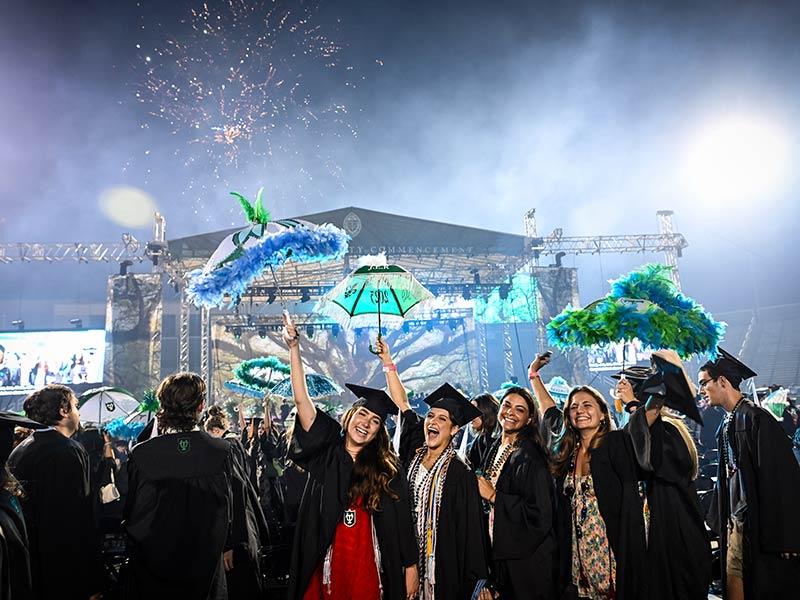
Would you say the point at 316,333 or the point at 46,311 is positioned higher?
the point at 46,311

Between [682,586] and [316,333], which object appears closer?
[682,586]

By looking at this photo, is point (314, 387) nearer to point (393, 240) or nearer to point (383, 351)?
point (383, 351)

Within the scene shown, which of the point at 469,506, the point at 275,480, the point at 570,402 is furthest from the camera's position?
the point at 275,480

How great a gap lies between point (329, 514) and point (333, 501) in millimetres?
72

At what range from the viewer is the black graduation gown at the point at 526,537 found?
3508 mm

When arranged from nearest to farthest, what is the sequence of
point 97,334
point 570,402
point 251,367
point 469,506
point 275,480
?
point 469,506 < point 570,402 < point 275,480 < point 251,367 < point 97,334

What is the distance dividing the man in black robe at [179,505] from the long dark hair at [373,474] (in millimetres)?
1129

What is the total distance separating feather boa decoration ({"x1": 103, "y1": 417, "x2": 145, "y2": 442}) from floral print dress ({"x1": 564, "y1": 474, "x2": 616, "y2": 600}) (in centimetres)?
772

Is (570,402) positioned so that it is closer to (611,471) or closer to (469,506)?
(611,471)

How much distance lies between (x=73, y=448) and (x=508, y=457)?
3.03 metres

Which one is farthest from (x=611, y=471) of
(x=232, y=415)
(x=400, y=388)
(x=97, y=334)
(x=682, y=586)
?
(x=97, y=334)

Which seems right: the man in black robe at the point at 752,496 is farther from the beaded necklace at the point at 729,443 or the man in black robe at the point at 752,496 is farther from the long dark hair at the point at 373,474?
the long dark hair at the point at 373,474

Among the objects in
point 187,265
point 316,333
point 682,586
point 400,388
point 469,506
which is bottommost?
point 682,586

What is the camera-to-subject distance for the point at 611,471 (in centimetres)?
375
